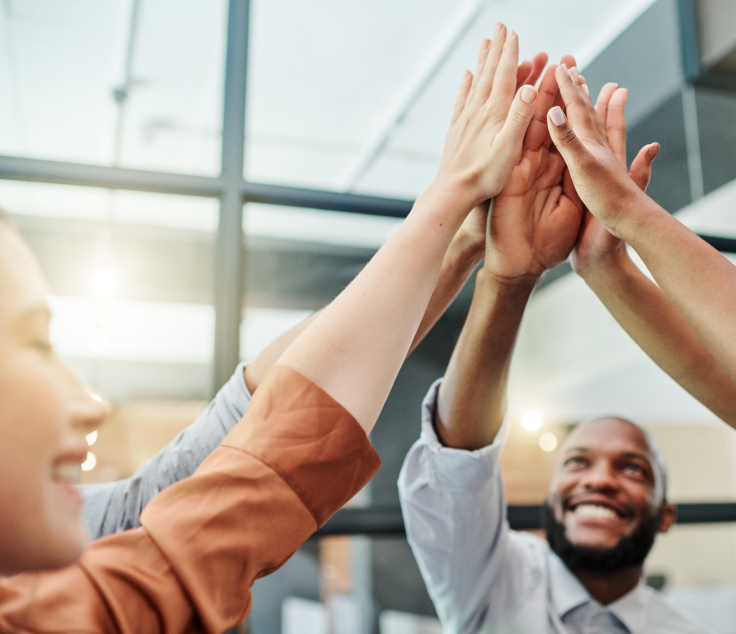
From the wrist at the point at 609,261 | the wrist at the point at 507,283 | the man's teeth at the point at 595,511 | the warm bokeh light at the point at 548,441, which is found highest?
the wrist at the point at 609,261

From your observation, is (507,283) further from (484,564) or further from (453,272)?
(484,564)

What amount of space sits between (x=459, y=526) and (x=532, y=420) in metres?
1.88

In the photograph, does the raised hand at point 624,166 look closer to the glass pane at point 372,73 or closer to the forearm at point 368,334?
the forearm at point 368,334

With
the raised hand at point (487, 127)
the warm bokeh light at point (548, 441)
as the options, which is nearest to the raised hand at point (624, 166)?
the raised hand at point (487, 127)

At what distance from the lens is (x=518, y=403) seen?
2.64 meters

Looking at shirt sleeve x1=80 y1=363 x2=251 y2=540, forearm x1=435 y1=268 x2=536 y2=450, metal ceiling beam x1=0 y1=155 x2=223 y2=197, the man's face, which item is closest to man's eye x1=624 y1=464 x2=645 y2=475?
the man's face

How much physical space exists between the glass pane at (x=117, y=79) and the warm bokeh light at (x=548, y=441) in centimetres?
183

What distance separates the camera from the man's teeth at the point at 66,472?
43cm

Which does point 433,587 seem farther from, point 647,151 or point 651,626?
point 647,151

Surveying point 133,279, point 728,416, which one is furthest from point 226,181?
point 728,416

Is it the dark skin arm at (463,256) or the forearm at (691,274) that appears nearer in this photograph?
the forearm at (691,274)

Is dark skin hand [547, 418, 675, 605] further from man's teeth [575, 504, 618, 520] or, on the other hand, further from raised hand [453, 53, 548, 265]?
raised hand [453, 53, 548, 265]

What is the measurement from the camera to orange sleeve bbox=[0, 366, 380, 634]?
43 cm

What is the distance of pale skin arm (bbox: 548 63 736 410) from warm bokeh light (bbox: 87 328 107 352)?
1139mm
